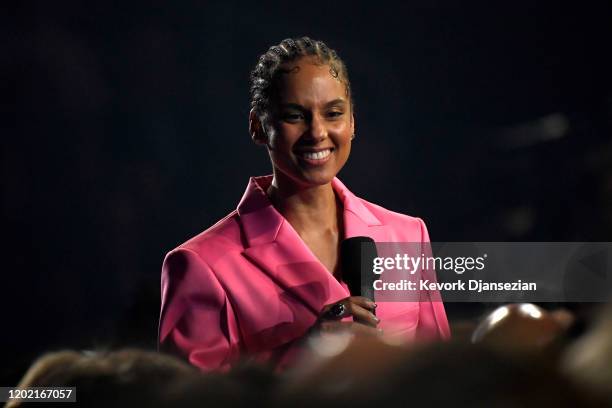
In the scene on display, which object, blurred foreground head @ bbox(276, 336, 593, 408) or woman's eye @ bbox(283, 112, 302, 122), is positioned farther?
woman's eye @ bbox(283, 112, 302, 122)

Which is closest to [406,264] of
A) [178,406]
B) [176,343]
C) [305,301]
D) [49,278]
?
[305,301]

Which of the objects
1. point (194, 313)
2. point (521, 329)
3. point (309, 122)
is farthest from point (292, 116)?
point (521, 329)

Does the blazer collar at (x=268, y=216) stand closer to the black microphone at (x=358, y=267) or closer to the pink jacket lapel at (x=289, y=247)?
the pink jacket lapel at (x=289, y=247)

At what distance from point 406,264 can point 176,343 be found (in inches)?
9.9

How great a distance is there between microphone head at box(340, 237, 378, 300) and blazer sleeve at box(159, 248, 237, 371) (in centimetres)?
15

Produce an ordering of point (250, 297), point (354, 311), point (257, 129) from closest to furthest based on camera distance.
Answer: point (354, 311)
point (250, 297)
point (257, 129)

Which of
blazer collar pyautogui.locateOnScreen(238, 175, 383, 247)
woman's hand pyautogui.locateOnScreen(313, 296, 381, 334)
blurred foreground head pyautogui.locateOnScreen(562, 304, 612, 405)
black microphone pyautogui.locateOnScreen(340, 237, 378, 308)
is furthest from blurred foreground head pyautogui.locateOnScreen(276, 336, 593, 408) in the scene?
blazer collar pyautogui.locateOnScreen(238, 175, 383, 247)

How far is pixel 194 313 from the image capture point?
0.70m

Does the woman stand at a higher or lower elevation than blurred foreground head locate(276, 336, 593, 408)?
higher

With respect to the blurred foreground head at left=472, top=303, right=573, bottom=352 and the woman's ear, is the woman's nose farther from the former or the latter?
the blurred foreground head at left=472, top=303, right=573, bottom=352

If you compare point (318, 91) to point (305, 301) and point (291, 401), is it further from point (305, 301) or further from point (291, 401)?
point (291, 401)

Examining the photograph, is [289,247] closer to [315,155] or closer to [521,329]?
[315,155]

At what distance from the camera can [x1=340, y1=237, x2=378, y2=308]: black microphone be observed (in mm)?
604

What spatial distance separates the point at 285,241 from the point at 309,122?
135mm
